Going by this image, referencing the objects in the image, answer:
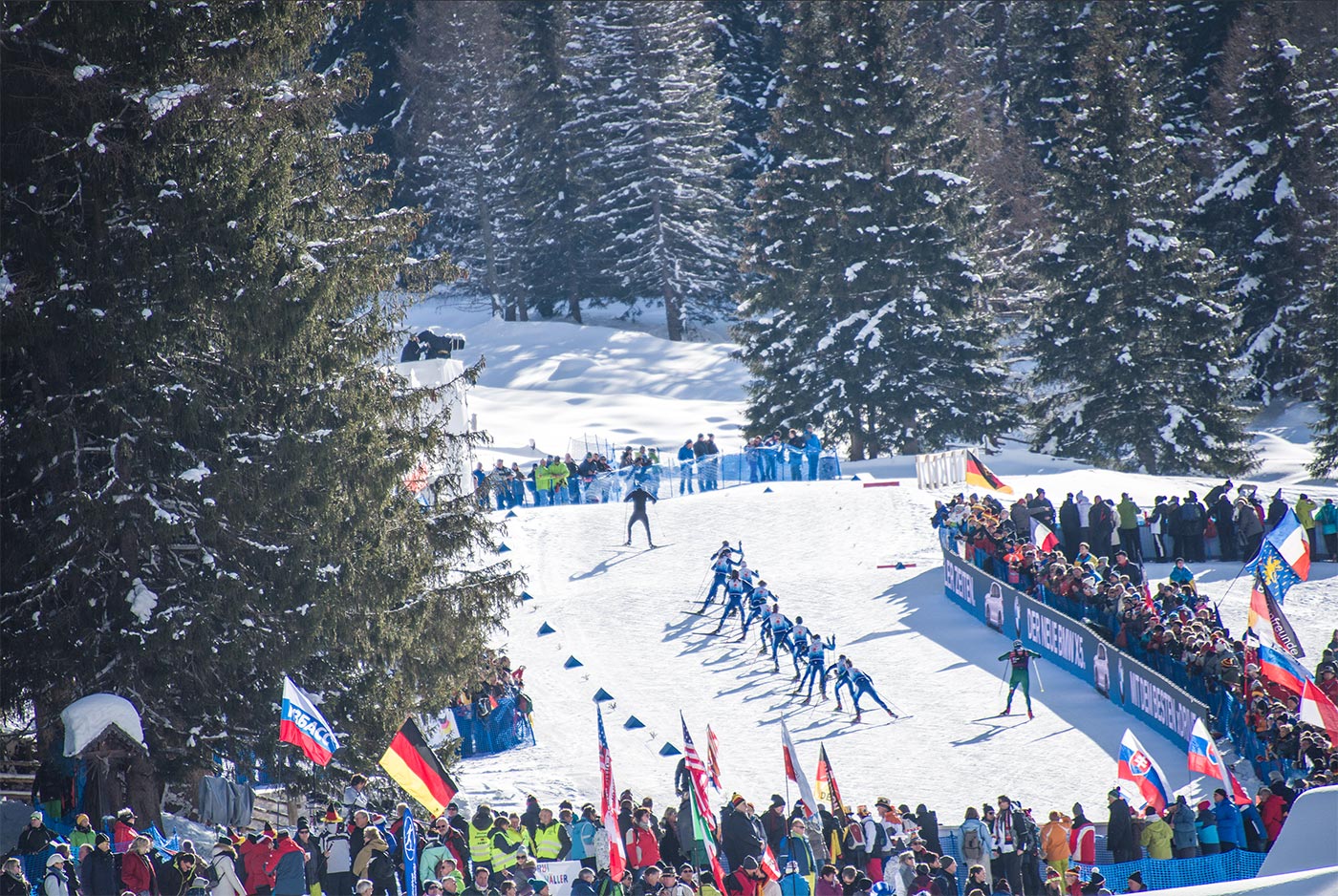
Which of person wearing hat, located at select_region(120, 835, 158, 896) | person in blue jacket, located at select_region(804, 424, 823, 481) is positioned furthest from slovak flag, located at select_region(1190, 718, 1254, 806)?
person in blue jacket, located at select_region(804, 424, 823, 481)

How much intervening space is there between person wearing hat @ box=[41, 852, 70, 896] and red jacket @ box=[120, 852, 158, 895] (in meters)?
0.63

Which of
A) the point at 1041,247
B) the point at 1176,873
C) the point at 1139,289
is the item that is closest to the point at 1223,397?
the point at 1139,289

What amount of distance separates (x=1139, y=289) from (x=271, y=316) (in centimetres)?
3333

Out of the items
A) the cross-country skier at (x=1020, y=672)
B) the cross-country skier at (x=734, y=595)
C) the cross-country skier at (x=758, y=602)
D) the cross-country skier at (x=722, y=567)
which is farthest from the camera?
the cross-country skier at (x=722, y=567)

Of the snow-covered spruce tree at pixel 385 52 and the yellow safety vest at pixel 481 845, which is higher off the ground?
the snow-covered spruce tree at pixel 385 52

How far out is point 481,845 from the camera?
51.0 ft

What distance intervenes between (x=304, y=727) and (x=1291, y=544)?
531 inches

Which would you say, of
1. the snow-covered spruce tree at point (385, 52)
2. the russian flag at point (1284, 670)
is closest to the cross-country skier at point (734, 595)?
the russian flag at point (1284, 670)

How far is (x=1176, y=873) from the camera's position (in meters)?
14.2

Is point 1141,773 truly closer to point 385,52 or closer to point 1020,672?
point 1020,672

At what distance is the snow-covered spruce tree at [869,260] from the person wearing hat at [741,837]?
30.6 m

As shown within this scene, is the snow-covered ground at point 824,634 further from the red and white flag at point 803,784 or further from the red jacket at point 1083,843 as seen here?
the red and white flag at point 803,784

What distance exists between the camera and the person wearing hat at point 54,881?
12312mm

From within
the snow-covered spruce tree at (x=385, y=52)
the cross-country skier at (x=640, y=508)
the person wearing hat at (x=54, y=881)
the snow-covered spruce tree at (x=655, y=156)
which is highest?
the snow-covered spruce tree at (x=385, y=52)
